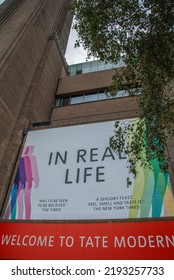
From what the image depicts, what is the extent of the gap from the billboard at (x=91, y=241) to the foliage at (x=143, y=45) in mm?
2560

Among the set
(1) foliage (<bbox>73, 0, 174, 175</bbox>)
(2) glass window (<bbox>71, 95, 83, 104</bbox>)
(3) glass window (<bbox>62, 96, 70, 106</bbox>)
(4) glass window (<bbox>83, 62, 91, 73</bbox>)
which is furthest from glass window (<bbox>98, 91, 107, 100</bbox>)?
(1) foliage (<bbox>73, 0, 174, 175</bbox>)

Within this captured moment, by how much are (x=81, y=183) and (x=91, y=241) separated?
2.54 metres

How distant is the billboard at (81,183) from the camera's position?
8.39 metres

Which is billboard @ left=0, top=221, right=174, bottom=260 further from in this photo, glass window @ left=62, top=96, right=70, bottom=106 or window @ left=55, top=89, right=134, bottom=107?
glass window @ left=62, top=96, right=70, bottom=106

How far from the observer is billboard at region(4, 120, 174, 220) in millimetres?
8391

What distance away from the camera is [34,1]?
19.4 meters

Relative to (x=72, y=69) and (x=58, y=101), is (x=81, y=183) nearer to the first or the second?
(x=58, y=101)

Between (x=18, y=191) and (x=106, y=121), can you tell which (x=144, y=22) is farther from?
(x=18, y=191)

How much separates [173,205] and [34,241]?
4834mm

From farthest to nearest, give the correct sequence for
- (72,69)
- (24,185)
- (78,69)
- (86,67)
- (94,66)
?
(72,69) < (78,69) < (86,67) < (94,66) < (24,185)

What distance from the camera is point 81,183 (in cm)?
949

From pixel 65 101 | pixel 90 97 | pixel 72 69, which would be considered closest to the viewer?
pixel 90 97

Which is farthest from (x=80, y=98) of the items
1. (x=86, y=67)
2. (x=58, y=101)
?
(x=86, y=67)

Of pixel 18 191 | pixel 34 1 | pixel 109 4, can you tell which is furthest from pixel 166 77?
pixel 34 1
